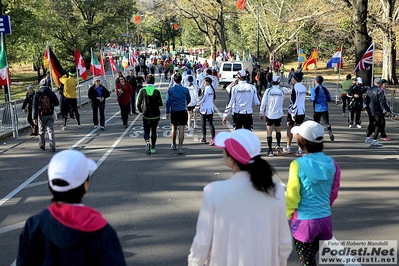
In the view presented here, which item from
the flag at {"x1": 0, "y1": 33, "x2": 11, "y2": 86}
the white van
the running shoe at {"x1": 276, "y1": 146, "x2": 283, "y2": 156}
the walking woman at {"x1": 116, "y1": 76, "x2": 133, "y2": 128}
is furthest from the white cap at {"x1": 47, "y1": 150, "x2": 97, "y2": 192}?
the white van

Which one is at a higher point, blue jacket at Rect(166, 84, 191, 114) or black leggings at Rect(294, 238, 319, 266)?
blue jacket at Rect(166, 84, 191, 114)

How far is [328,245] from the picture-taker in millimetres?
6289

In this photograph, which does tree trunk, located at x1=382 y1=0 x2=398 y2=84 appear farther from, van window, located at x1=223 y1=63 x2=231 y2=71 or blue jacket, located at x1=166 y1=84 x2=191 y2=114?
blue jacket, located at x1=166 y1=84 x2=191 y2=114

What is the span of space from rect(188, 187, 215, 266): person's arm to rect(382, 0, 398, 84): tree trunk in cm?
3077

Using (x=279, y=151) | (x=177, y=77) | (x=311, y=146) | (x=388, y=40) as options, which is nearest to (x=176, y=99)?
(x=177, y=77)

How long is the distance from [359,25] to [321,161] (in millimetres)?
22135

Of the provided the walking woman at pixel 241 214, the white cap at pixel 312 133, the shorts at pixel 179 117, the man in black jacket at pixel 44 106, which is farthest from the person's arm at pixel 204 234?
the man in black jacket at pixel 44 106

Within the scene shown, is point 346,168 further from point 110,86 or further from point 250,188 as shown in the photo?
point 110,86

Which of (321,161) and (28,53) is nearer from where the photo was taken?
Result: (321,161)

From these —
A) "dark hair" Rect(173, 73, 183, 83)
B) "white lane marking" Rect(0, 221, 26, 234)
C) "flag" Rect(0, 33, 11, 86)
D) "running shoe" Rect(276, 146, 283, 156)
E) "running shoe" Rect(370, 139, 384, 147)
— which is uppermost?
"flag" Rect(0, 33, 11, 86)

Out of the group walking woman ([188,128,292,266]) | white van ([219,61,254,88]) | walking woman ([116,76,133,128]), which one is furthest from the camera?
white van ([219,61,254,88])

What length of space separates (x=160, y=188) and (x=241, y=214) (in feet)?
20.5

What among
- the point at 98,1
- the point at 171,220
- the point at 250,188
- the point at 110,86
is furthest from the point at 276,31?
the point at 250,188

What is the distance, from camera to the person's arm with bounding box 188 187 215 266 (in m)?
3.00
